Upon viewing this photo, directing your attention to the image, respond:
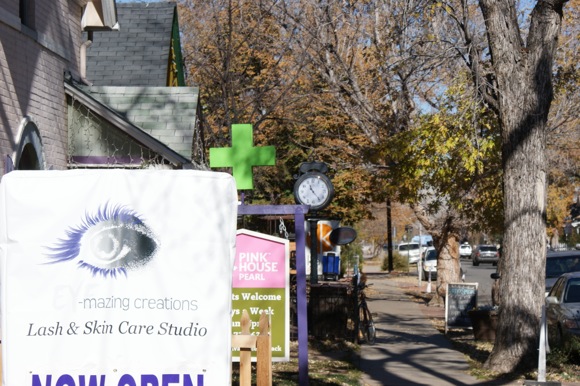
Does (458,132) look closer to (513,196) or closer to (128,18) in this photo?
(513,196)

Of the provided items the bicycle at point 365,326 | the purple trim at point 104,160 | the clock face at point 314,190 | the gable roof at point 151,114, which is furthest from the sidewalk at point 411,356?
the purple trim at point 104,160

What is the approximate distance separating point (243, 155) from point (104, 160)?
3.12 m

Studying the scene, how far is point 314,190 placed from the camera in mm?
14391

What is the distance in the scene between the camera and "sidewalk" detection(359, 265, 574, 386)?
1203cm

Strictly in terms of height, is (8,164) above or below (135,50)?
below

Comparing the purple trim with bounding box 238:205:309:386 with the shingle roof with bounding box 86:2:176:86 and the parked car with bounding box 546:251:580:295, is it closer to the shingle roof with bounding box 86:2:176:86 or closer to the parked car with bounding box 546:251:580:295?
the shingle roof with bounding box 86:2:176:86

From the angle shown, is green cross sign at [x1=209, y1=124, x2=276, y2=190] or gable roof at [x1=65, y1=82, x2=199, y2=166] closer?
green cross sign at [x1=209, y1=124, x2=276, y2=190]

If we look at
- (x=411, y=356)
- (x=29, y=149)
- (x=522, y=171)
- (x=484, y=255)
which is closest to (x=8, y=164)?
(x=29, y=149)

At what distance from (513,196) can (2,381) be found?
870 cm

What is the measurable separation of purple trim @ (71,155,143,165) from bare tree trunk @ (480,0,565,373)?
17.4 feet

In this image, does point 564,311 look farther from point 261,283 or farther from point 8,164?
point 8,164

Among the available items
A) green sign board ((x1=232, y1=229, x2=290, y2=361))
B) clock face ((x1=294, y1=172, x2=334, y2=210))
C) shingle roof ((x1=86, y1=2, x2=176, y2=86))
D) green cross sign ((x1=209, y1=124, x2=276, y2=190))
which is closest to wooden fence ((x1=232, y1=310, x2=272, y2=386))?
green sign board ((x1=232, y1=229, x2=290, y2=361))

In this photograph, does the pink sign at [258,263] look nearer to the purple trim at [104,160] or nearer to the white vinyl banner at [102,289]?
the purple trim at [104,160]

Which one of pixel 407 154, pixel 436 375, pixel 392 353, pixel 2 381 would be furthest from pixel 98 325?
pixel 407 154
